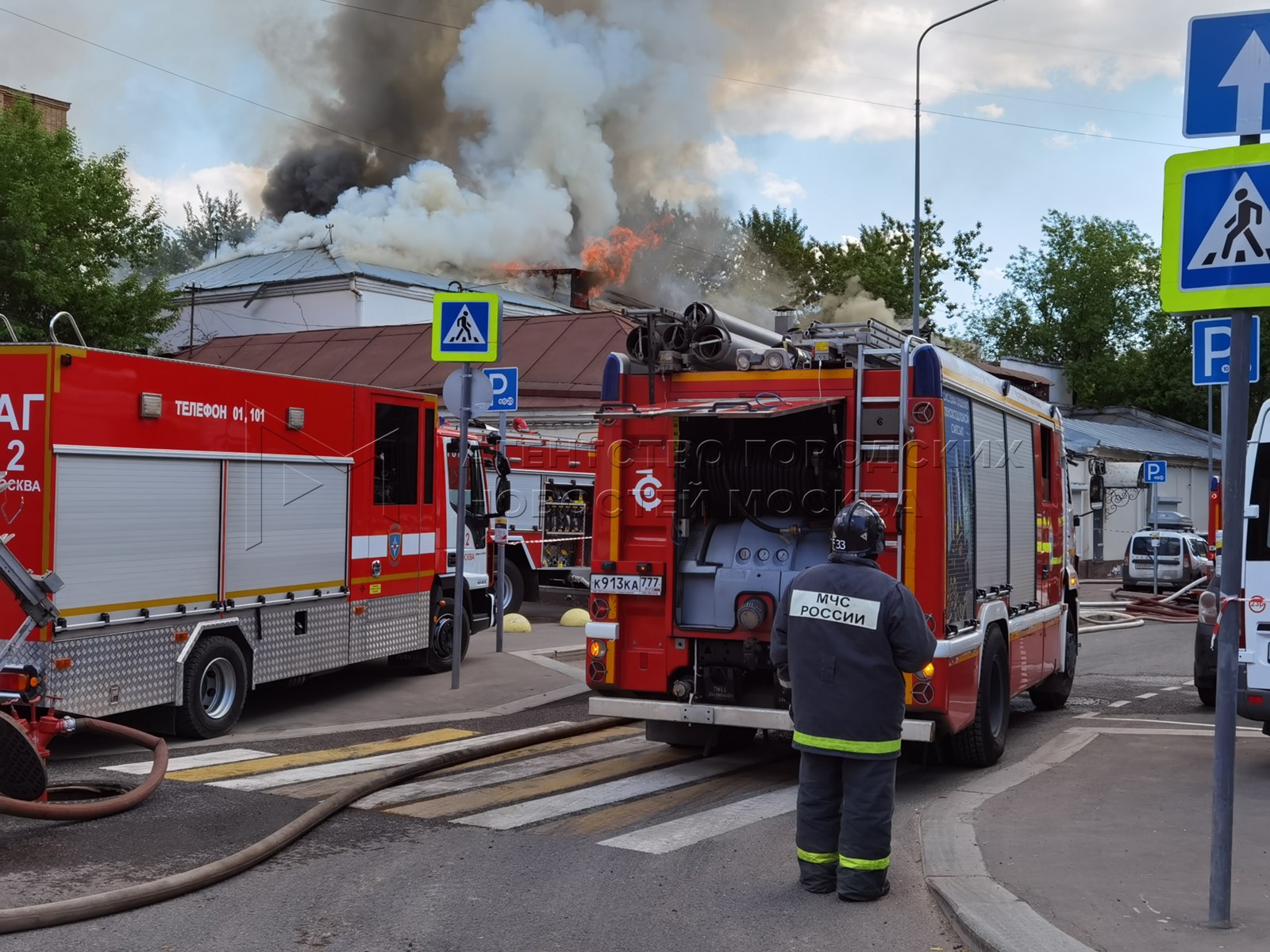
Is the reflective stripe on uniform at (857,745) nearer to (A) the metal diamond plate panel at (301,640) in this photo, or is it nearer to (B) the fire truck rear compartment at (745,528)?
(B) the fire truck rear compartment at (745,528)

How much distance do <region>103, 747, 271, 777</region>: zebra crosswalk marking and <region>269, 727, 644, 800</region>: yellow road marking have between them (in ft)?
3.24

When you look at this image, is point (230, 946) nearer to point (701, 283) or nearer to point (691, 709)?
point (691, 709)

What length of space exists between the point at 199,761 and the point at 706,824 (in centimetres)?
366

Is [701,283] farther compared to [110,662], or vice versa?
[701,283]

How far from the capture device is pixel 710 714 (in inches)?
334

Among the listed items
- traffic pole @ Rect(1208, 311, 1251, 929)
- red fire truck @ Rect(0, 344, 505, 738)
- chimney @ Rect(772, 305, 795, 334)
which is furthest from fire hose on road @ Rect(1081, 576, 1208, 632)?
traffic pole @ Rect(1208, 311, 1251, 929)

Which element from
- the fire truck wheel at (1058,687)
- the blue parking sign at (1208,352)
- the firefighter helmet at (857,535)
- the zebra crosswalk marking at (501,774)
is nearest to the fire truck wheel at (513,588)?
the fire truck wheel at (1058,687)

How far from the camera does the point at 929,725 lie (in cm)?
795

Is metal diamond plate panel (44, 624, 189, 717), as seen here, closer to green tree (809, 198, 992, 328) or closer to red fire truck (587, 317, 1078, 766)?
red fire truck (587, 317, 1078, 766)

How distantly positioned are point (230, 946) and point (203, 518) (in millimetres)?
5358

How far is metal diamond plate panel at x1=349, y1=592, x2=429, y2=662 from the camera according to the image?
11.9m

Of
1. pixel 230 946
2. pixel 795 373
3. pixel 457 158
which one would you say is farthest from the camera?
pixel 457 158

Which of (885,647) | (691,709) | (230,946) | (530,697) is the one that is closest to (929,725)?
(691,709)

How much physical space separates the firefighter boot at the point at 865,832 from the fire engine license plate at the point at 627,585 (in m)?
3.03
